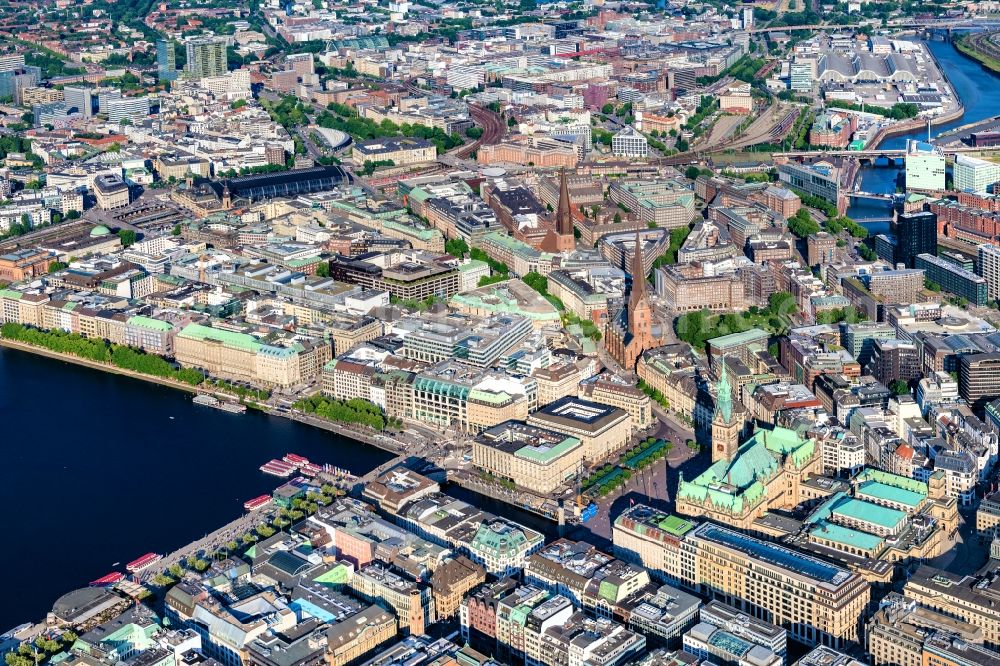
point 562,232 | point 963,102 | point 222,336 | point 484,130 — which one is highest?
point 963,102

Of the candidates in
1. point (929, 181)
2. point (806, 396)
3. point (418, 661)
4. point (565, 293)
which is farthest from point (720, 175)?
point (418, 661)

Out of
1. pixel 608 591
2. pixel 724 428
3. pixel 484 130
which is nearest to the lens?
pixel 608 591

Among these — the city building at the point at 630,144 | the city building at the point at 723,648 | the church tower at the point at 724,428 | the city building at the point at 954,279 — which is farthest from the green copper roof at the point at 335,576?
the city building at the point at 630,144

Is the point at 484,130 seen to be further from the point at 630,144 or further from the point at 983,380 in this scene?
the point at 983,380

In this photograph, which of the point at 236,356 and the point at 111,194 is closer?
the point at 236,356

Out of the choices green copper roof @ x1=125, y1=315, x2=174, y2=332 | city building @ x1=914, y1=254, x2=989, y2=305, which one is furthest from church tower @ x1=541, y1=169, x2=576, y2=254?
green copper roof @ x1=125, y1=315, x2=174, y2=332

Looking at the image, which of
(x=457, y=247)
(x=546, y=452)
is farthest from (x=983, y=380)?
(x=457, y=247)

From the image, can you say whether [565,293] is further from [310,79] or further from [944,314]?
[310,79]
